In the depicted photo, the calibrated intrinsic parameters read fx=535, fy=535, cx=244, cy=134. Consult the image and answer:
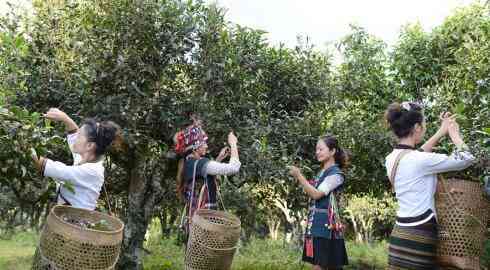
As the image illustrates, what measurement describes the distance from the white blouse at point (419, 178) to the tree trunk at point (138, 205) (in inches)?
143

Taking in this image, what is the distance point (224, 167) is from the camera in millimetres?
4418

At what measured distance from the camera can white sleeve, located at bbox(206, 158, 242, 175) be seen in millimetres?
4395

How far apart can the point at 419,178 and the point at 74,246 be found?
1.97 m

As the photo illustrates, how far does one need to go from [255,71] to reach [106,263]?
11.1ft

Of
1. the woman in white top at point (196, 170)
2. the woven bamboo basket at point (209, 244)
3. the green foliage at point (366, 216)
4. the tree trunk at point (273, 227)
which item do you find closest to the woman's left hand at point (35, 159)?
the woven bamboo basket at point (209, 244)

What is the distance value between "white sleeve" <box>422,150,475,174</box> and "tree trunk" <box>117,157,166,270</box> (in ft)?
12.5

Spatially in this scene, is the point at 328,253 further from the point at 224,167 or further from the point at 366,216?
the point at 366,216

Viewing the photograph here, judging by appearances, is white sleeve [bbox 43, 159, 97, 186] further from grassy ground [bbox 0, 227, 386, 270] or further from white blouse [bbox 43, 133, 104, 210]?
grassy ground [bbox 0, 227, 386, 270]

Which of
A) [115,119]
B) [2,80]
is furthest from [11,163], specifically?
[2,80]

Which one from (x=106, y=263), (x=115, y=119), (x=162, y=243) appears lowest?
(x=162, y=243)

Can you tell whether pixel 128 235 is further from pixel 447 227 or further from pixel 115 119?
pixel 447 227

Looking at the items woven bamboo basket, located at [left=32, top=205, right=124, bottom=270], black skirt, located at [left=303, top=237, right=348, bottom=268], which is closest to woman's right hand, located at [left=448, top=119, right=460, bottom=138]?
black skirt, located at [left=303, top=237, right=348, bottom=268]

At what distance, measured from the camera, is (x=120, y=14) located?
529cm

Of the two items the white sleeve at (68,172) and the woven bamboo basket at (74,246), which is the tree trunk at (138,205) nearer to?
the white sleeve at (68,172)
